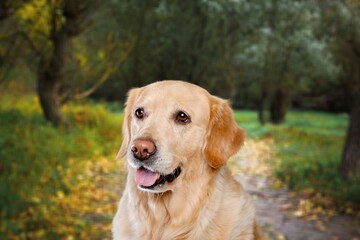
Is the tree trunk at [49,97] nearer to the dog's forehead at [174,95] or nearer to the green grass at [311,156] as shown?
the green grass at [311,156]

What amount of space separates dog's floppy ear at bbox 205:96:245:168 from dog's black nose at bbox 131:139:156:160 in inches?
18.8

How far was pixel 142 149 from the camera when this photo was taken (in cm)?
275

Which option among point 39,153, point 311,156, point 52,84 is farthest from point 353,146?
point 52,84

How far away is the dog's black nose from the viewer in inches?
108

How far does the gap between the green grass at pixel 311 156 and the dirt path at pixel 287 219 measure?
37cm

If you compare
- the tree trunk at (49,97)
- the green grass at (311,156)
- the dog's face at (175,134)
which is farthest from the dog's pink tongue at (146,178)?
the tree trunk at (49,97)

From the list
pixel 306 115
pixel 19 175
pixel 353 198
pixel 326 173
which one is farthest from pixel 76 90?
pixel 306 115

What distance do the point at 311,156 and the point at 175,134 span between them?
8.89 metres

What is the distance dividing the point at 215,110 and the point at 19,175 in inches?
207

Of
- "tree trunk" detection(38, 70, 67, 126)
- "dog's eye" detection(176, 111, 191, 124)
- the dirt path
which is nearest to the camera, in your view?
"dog's eye" detection(176, 111, 191, 124)

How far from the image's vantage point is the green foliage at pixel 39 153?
6402 mm

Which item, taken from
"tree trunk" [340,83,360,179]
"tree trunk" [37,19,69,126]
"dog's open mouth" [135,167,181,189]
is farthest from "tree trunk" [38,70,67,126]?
"dog's open mouth" [135,167,181,189]

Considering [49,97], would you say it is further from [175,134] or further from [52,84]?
[175,134]

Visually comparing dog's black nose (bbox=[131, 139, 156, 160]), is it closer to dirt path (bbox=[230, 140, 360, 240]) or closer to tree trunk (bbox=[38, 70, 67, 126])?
dirt path (bbox=[230, 140, 360, 240])
